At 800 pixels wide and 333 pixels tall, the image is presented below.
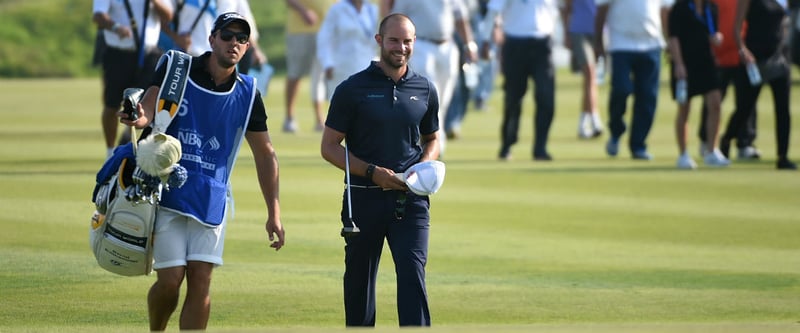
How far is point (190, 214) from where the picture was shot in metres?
8.04

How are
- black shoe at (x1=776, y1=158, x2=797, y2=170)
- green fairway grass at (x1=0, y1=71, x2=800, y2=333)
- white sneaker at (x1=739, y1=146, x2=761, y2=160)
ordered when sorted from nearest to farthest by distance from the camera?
green fairway grass at (x1=0, y1=71, x2=800, y2=333)
black shoe at (x1=776, y1=158, x2=797, y2=170)
white sneaker at (x1=739, y1=146, x2=761, y2=160)

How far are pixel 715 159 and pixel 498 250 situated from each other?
7.00m

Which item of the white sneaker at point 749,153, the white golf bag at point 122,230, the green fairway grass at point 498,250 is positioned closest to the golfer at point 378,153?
the green fairway grass at point 498,250

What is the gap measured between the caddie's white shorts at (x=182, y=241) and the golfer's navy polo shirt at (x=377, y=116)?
36.5 inches

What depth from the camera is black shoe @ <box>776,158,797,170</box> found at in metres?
18.5

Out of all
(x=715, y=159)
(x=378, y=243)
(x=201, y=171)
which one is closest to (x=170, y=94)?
(x=201, y=171)

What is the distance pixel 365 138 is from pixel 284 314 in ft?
4.74

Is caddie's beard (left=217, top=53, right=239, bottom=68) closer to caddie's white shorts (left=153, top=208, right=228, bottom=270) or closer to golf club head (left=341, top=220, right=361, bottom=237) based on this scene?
caddie's white shorts (left=153, top=208, right=228, bottom=270)

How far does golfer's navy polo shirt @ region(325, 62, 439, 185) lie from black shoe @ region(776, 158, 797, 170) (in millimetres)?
10445

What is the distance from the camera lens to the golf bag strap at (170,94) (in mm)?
8008

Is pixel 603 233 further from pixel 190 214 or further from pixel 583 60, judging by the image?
pixel 583 60

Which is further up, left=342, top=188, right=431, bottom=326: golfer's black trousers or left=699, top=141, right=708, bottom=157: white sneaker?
left=342, top=188, right=431, bottom=326: golfer's black trousers

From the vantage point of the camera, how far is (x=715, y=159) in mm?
18906

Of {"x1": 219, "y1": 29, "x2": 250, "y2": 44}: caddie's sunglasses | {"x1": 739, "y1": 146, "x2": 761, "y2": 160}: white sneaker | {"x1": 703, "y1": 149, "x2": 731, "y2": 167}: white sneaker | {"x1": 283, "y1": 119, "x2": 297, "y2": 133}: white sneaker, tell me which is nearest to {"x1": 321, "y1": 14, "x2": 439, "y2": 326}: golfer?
{"x1": 219, "y1": 29, "x2": 250, "y2": 44}: caddie's sunglasses
